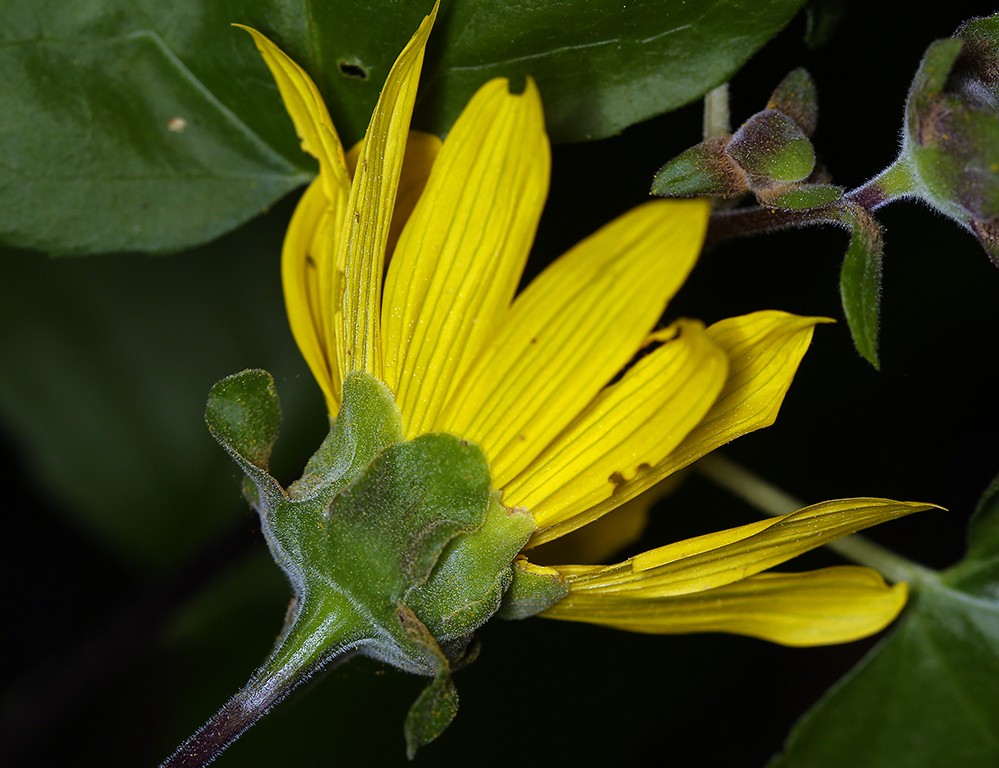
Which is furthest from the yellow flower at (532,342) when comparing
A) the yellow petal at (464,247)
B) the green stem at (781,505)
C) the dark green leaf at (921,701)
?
the dark green leaf at (921,701)

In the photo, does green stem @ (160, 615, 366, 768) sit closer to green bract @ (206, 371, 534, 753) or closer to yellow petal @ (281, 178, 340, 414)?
green bract @ (206, 371, 534, 753)

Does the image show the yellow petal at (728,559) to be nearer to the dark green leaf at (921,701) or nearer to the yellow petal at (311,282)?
the yellow petal at (311,282)

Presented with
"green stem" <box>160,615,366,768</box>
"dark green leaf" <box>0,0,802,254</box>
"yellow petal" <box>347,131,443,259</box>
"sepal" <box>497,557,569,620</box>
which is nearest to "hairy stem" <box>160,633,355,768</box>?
"green stem" <box>160,615,366,768</box>

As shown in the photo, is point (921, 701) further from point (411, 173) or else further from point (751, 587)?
point (411, 173)

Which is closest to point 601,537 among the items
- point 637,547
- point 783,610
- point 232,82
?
point 783,610

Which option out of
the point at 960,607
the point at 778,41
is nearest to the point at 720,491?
the point at 960,607
